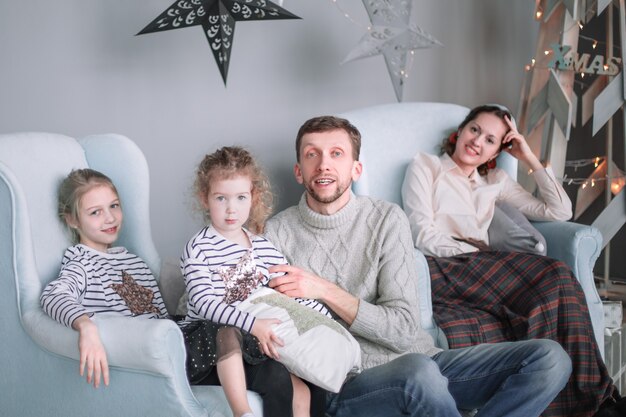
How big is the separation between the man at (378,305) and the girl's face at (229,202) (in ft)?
0.62

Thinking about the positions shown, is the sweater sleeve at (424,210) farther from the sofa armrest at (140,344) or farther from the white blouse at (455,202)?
the sofa armrest at (140,344)

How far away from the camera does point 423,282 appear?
2275mm

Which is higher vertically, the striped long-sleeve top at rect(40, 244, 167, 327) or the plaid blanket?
the striped long-sleeve top at rect(40, 244, 167, 327)

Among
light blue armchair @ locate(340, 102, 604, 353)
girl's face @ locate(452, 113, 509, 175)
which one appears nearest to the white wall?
light blue armchair @ locate(340, 102, 604, 353)

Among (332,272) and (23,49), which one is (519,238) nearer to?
(332,272)

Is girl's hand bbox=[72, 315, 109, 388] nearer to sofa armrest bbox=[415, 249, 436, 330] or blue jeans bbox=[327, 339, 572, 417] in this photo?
blue jeans bbox=[327, 339, 572, 417]

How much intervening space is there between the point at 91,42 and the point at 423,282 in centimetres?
137

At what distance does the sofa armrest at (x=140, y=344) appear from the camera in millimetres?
1547

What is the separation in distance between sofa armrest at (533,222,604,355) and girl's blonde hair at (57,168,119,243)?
1474mm

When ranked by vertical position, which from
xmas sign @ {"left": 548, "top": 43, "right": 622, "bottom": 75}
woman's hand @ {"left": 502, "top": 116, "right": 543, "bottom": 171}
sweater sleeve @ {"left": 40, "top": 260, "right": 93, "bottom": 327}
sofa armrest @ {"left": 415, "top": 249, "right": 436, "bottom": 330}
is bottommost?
sofa armrest @ {"left": 415, "top": 249, "right": 436, "bottom": 330}

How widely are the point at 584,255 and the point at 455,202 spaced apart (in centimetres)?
46

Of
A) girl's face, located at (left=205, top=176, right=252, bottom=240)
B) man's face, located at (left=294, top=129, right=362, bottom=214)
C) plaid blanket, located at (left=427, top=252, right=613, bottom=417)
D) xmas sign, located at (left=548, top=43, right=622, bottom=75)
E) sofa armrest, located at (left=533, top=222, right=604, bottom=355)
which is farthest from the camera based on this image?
xmas sign, located at (left=548, top=43, right=622, bottom=75)

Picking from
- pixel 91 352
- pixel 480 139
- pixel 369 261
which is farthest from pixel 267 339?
pixel 480 139

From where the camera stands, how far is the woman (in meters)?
2.21
